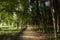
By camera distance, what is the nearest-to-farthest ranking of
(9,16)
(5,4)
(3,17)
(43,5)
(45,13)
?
1. (5,4)
2. (9,16)
3. (3,17)
4. (43,5)
5. (45,13)

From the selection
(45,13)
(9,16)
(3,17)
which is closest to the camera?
(9,16)

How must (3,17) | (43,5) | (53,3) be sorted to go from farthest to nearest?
1. (43,5)
2. (3,17)
3. (53,3)

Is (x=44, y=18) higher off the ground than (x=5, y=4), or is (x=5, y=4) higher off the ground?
(x=5, y=4)

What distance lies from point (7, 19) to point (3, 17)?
1355 mm

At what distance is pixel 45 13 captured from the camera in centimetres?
4291

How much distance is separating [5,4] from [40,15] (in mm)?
19726

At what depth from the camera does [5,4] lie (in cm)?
2280

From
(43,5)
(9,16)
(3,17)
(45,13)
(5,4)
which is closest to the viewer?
Result: (5,4)

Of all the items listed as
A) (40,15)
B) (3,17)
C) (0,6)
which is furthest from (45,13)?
(0,6)

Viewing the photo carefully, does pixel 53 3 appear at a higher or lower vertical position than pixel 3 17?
higher

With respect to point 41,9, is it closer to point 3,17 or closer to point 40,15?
point 40,15

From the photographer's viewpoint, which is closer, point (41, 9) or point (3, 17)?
point (3, 17)

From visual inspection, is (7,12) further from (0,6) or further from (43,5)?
(43,5)

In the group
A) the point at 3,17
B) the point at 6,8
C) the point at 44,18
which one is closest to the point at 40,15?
the point at 44,18
